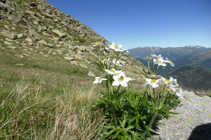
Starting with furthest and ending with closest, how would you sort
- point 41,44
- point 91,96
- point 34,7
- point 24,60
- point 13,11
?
point 34,7, point 13,11, point 41,44, point 24,60, point 91,96

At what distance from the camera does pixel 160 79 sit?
2.30m

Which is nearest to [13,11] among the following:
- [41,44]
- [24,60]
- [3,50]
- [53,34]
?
[53,34]

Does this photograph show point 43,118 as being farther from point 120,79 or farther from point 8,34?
point 8,34

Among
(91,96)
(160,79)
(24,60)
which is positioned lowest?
(91,96)

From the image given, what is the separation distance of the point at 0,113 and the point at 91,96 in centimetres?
268

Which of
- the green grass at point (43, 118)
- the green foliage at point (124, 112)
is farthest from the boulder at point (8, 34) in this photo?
the green foliage at point (124, 112)

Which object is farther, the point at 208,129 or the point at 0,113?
the point at 208,129

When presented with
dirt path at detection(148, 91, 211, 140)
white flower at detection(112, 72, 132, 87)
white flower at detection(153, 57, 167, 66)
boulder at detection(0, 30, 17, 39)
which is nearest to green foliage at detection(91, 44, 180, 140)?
white flower at detection(153, 57, 167, 66)

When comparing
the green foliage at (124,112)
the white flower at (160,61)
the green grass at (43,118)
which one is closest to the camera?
the green grass at (43,118)

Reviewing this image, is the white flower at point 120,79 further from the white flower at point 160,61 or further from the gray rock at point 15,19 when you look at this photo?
the gray rock at point 15,19

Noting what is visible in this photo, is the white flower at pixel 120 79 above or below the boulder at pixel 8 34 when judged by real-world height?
below

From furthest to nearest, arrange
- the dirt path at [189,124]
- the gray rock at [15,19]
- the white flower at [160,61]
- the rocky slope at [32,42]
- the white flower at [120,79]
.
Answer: the gray rock at [15,19], the rocky slope at [32,42], the dirt path at [189,124], the white flower at [160,61], the white flower at [120,79]

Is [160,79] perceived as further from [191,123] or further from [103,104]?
[191,123]

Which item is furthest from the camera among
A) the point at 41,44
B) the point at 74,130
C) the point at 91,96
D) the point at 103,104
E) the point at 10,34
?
the point at 41,44
